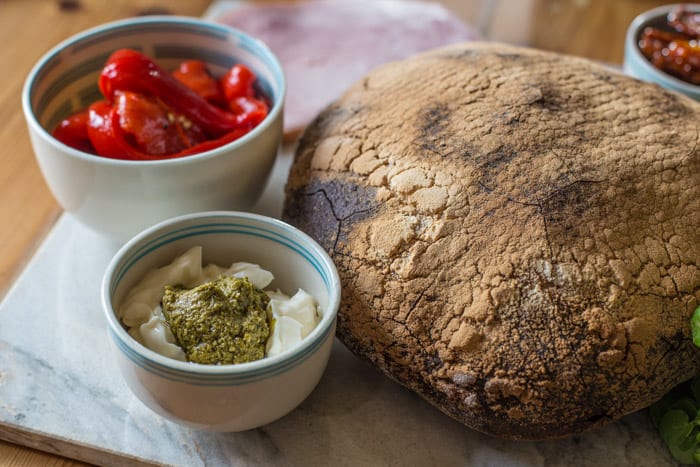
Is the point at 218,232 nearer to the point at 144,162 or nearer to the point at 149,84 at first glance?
the point at 144,162

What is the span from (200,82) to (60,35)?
0.69 metres

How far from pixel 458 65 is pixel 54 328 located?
730mm

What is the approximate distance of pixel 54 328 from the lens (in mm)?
1105

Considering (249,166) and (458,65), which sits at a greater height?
(458,65)

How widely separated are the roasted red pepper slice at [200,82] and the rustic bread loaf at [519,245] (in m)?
0.27

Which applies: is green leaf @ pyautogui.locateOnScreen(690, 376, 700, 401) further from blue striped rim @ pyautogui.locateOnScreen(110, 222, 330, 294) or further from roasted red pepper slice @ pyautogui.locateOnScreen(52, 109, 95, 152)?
roasted red pepper slice @ pyautogui.locateOnScreen(52, 109, 95, 152)

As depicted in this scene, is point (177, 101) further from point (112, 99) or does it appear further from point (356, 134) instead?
point (356, 134)

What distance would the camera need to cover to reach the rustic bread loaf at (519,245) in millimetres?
907

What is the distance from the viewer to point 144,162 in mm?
1049

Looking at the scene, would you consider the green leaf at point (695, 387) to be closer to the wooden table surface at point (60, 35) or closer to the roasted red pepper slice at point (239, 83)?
the roasted red pepper slice at point (239, 83)

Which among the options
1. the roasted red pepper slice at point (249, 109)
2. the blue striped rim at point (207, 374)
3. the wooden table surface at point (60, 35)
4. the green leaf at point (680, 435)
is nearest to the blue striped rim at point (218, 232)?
the blue striped rim at point (207, 374)

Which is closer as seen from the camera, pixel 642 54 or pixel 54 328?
pixel 54 328

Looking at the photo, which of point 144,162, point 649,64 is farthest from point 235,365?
point 649,64

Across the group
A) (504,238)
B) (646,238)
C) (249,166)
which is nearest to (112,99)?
(249,166)
